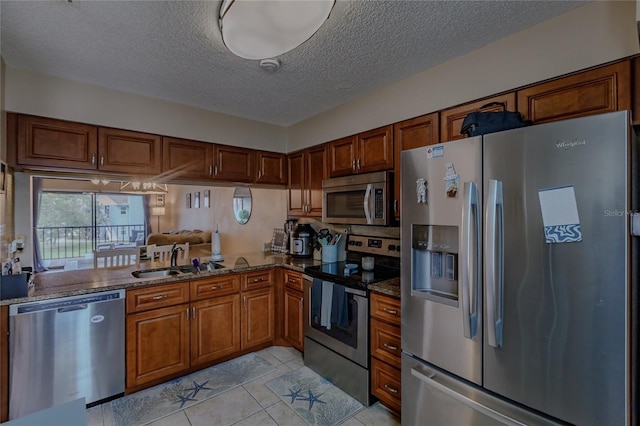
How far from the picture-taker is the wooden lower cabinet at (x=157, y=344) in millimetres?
2332

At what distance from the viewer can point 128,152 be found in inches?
105

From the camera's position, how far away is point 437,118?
220 centimetres

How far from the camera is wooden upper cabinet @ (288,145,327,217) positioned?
324cm

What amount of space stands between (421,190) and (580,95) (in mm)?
963

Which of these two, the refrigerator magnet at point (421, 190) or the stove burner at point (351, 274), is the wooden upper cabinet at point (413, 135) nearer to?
the stove burner at point (351, 274)

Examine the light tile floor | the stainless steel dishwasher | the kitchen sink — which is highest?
the kitchen sink

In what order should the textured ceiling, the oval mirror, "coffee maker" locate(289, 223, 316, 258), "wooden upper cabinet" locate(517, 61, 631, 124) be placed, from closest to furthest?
"wooden upper cabinet" locate(517, 61, 631, 124) → the textured ceiling → "coffee maker" locate(289, 223, 316, 258) → the oval mirror

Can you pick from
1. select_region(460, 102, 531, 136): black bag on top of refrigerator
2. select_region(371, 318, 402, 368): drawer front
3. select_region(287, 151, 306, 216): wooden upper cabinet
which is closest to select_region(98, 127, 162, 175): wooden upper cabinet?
select_region(287, 151, 306, 216): wooden upper cabinet

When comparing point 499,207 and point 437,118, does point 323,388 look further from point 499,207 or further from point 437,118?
point 437,118

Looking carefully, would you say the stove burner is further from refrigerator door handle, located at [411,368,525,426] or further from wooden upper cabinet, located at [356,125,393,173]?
wooden upper cabinet, located at [356,125,393,173]

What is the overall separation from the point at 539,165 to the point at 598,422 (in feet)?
3.37

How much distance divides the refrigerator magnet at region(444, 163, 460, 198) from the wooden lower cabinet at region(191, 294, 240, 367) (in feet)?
7.23

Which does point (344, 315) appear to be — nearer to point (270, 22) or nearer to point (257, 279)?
point (257, 279)

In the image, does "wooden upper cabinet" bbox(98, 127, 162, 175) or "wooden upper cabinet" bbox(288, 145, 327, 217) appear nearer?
"wooden upper cabinet" bbox(98, 127, 162, 175)
